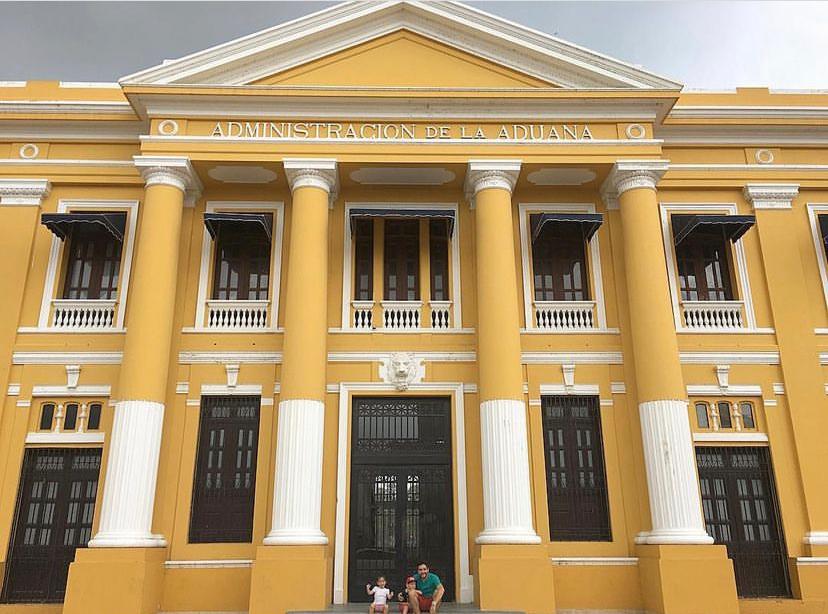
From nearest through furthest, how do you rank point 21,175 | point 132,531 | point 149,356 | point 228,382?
point 132,531
point 149,356
point 228,382
point 21,175

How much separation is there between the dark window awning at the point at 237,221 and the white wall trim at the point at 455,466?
3.73 meters

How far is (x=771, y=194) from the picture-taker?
1600cm

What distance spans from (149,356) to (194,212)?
3.80 meters

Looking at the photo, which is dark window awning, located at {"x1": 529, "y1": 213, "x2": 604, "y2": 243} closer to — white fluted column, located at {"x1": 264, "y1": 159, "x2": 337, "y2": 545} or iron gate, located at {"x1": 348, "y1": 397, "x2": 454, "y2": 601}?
iron gate, located at {"x1": 348, "y1": 397, "x2": 454, "y2": 601}

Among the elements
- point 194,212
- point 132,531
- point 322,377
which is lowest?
point 132,531

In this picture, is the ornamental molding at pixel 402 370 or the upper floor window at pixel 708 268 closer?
the ornamental molding at pixel 402 370

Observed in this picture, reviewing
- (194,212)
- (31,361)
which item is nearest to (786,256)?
(194,212)

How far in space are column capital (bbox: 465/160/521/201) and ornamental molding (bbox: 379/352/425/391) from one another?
148 inches

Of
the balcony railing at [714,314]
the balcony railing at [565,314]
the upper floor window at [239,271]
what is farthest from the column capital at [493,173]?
the balcony railing at [714,314]

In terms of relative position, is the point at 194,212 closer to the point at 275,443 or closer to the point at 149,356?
the point at 149,356

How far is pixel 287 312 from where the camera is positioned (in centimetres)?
1406

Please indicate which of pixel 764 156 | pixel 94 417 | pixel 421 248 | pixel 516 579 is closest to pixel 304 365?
pixel 421 248

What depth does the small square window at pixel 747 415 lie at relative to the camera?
580 inches

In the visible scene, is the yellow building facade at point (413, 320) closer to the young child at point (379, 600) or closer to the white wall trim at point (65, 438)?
the white wall trim at point (65, 438)
